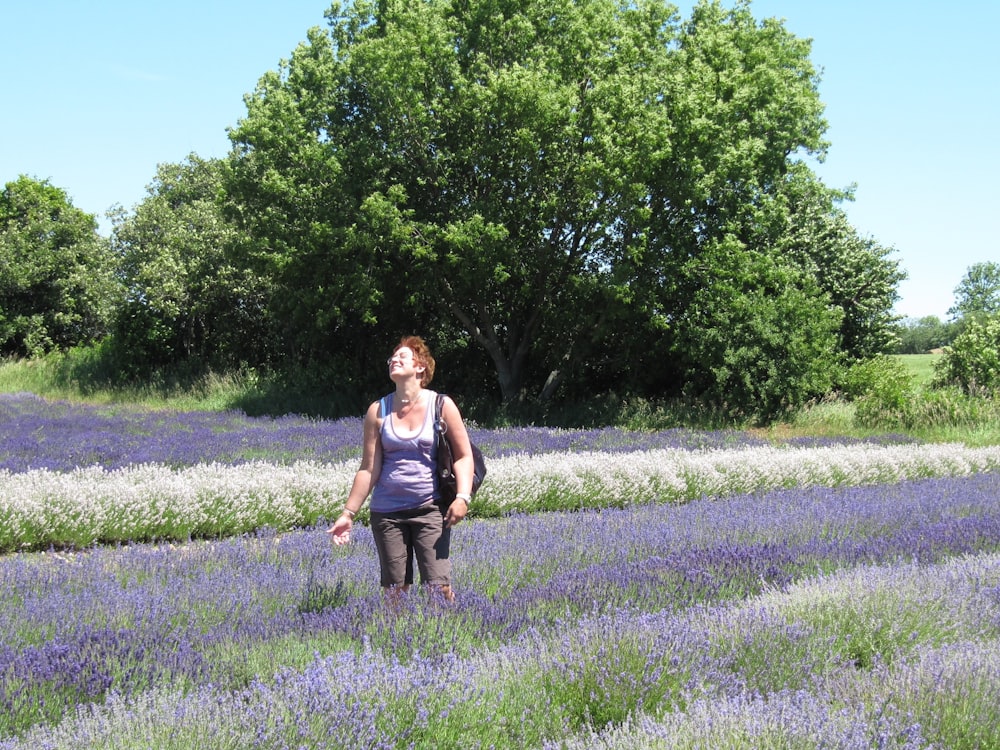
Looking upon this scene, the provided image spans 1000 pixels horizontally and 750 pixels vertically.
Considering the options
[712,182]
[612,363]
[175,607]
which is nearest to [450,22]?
[712,182]

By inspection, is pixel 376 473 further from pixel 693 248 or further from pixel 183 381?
pixel 183 381

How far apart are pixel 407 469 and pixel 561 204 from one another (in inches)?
556

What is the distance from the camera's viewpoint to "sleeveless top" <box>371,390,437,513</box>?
440 cm

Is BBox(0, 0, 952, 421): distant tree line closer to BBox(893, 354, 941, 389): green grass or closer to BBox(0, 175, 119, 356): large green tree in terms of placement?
BBox(893, 354, 941, 389): green grass

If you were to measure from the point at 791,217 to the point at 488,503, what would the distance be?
16.8 meters

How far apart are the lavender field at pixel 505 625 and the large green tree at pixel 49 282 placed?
27.7 m

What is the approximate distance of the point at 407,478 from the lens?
4398 mm

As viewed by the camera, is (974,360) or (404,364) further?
(974,360)

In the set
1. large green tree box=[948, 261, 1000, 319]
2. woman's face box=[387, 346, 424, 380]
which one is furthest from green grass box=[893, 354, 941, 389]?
large green tree box=[948, 261, 1000, 319]

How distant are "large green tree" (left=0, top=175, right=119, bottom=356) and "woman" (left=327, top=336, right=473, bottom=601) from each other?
29.5m

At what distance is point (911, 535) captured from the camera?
6.25 meters

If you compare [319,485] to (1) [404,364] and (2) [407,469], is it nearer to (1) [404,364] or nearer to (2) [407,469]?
(2) [407,469]

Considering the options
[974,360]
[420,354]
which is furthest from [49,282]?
[420,354]

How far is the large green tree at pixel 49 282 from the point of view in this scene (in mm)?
32375
